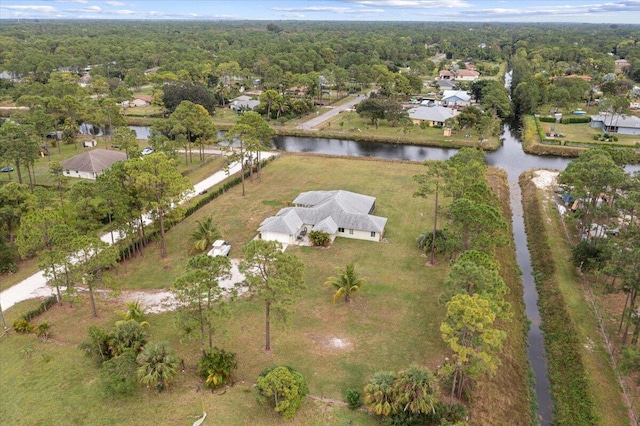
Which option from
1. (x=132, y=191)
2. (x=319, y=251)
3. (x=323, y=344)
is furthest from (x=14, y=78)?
(x=323, y=344)

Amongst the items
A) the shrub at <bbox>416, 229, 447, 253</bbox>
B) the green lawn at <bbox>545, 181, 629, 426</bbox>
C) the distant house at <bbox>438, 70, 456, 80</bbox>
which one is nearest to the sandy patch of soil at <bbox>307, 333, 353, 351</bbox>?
the shrub at <bbox>416, 229, 447, 253</bbox>

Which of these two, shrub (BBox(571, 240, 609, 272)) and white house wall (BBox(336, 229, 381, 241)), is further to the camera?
white house wall (BBox(336, 229, 381, 241))

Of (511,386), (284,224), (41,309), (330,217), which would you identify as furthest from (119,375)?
(330,217)

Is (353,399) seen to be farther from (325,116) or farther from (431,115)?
(325,116)

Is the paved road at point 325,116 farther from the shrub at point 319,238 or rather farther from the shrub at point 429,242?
the shrub at point 429,242

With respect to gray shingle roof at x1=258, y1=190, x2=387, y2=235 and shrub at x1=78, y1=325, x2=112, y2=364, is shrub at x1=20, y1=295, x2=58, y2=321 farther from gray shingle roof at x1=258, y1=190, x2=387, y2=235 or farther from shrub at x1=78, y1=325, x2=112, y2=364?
gray shingle roof at x1=258, y1=190, x2=387, y2=235

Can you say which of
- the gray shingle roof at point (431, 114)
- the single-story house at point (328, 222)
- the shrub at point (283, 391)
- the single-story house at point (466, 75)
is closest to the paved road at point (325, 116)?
the gray shingle roof at point (431, 114)
